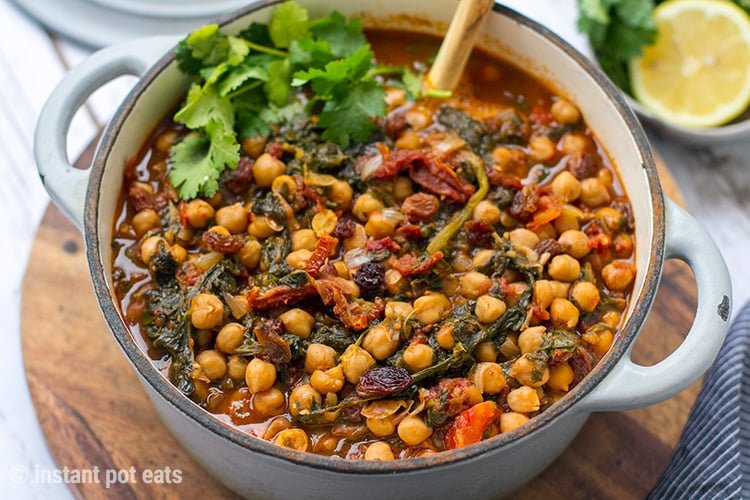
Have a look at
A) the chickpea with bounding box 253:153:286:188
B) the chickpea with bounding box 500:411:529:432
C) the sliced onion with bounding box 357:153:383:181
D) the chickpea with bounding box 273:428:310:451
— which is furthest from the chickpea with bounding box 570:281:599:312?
the chickpea with bounding box 253:153:286:188

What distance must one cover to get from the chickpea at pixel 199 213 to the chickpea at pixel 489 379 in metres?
1.37

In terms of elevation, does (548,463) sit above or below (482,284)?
below

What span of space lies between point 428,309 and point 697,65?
2.82 m

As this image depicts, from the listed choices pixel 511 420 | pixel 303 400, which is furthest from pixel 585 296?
pixel 303 400

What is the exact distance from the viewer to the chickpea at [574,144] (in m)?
4.38

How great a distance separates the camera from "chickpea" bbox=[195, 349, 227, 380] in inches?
143

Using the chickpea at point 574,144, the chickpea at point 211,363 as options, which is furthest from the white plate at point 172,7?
the chickpea at point 211,363

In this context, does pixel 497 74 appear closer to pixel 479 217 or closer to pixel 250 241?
pixel 479 217

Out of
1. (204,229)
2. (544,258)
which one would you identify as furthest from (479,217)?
(204,229)

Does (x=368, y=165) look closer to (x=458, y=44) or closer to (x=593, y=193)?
(x=458, y=44)

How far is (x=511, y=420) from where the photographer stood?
3.48m

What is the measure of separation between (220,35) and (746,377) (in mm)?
2888

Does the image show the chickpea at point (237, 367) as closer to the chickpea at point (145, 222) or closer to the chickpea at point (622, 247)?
the chickpea at point (145, 222)

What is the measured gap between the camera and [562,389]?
12.0 feet
